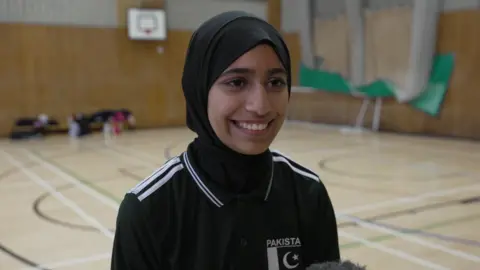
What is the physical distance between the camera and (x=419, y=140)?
23.1 feet

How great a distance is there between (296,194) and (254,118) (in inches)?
10.3

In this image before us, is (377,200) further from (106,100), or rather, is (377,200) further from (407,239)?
(106,100)

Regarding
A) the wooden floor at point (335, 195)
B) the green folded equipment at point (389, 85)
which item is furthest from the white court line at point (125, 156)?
the green folded equipment at point (389, 85)

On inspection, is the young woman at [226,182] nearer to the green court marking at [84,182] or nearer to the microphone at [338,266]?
the microphone at [338,266]

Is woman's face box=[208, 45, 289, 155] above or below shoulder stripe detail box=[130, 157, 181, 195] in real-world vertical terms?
above

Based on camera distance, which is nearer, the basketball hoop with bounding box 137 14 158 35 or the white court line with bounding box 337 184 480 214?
the white court line with bounding box 337 184 480 214

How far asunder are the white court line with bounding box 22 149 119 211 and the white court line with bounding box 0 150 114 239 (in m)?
0.19

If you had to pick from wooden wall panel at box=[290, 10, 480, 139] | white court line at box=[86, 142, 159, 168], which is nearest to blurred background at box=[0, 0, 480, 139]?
wooden wall panel at box=[290, 10, 480, 139]

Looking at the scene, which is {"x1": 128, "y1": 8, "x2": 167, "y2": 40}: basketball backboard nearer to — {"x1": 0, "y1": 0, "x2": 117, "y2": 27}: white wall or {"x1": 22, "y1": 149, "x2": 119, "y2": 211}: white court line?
{"x1": 0, "y1": 0, "x2": 117, "y2": 27}: white wall

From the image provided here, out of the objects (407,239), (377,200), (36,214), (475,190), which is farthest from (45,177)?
(475,190)

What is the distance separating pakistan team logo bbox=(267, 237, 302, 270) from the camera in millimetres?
1167

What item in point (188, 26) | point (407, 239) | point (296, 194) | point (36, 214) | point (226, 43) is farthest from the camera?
point (188, 26)

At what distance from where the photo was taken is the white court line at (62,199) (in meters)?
3.15

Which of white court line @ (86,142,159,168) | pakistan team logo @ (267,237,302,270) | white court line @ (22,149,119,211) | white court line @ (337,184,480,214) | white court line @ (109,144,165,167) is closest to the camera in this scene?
pakistan team logo @ (267,237,302,270)
